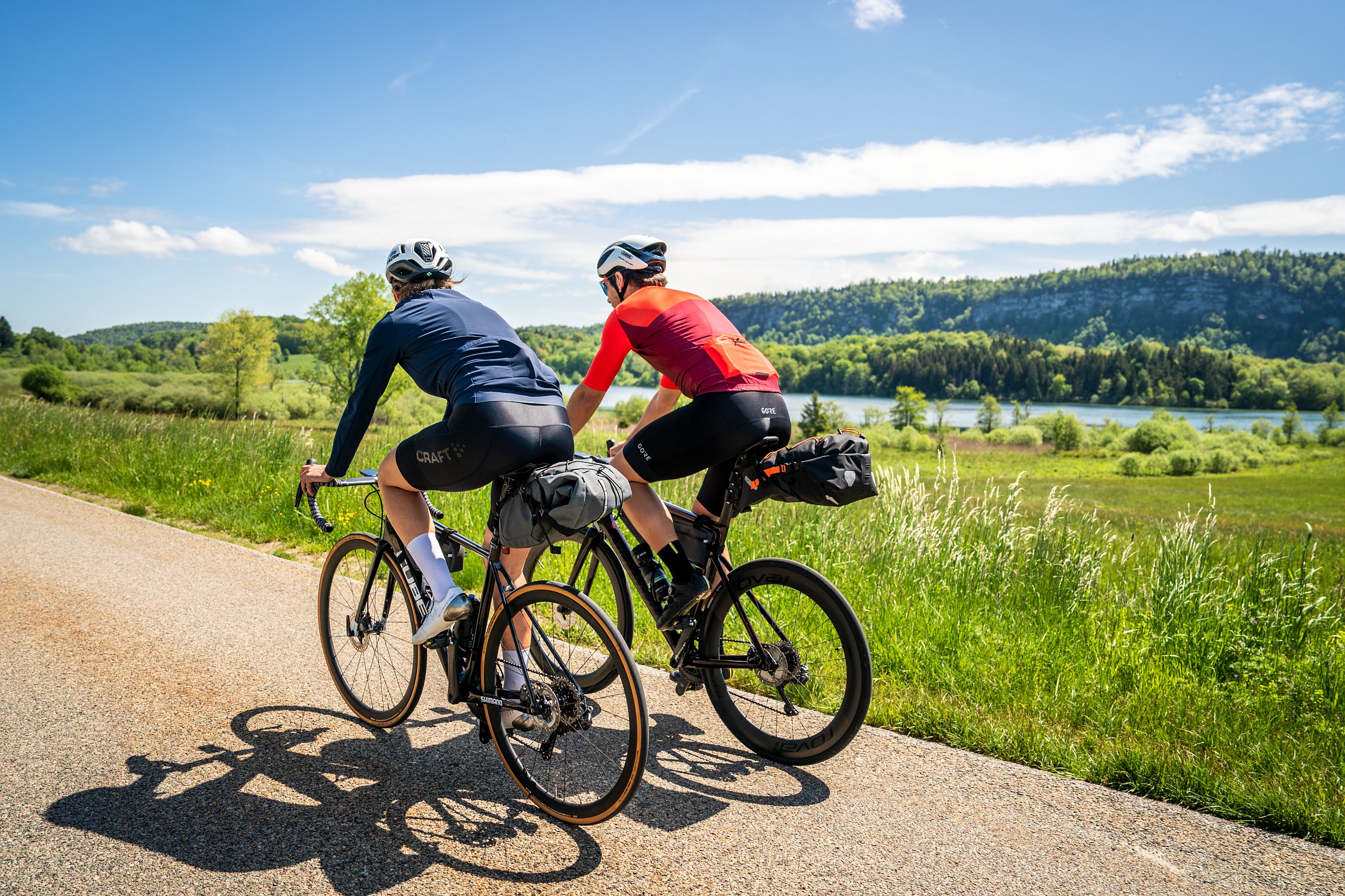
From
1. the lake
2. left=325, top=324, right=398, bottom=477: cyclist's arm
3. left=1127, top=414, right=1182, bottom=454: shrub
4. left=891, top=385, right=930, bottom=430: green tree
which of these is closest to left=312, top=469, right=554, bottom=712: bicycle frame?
left=325, top=324, right=398, bottom=477: cyclist's arm

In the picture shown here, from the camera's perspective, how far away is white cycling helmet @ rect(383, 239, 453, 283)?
338 centimetres

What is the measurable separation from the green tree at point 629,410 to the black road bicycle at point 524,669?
135 feet

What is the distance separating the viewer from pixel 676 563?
347 cm

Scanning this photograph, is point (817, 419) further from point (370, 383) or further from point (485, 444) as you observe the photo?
point (485, 444)

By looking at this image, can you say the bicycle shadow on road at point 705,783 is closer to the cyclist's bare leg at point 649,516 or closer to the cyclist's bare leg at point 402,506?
the cyclist's bare leg at point 649,516

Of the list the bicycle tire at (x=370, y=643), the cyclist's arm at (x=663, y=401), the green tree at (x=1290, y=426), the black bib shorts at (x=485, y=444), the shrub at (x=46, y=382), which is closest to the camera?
the black bib shorts at (x=485, y=444)

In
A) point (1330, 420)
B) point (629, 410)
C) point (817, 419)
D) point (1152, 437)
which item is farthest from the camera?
point (1330, 420)

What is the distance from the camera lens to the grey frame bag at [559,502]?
2.74m

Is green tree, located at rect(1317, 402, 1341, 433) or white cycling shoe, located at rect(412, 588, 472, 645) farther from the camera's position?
green tree, located at rect(1317, 402, 1341, 433)

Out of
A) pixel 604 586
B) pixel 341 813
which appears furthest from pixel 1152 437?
pixel 341 813

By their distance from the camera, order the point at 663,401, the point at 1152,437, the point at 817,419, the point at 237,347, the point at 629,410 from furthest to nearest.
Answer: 1. the point at 1152,437
2. the point at 817,419
3. the point at 237,347
4. the point at 629,410
5. the point at 663,401

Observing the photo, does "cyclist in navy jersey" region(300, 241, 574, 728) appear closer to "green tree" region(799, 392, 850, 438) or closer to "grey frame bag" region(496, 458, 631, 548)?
"grey frame bag" region(496, 458, 631, 548)

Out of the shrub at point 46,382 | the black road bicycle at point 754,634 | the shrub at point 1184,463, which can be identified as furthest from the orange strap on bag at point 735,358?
the shrub at point 1184,463

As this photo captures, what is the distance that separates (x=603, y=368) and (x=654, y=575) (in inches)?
39.1
